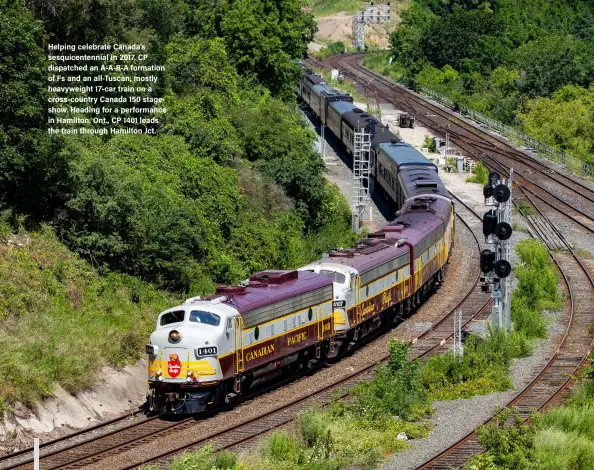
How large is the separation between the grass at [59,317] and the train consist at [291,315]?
7.85ft

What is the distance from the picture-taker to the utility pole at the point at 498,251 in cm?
3086

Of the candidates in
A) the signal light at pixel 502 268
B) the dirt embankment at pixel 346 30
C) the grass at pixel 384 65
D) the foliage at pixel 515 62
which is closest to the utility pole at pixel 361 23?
the dirt embankment at pixel 346 30

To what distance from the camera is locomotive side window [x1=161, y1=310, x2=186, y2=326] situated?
25.0 meters

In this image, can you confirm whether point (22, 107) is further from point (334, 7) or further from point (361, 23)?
point (334, 7)

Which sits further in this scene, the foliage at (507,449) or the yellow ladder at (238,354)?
the yellow ladder at (238,354)

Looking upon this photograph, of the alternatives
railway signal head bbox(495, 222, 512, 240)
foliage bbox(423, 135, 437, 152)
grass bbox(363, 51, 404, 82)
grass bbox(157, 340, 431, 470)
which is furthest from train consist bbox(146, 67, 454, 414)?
grass bbox(363, 51, 404, 82)

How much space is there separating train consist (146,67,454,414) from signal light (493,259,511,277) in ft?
12.5

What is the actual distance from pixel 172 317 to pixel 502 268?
35.5 feet

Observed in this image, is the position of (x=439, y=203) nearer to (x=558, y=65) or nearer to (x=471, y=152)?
(x=471, y=152)

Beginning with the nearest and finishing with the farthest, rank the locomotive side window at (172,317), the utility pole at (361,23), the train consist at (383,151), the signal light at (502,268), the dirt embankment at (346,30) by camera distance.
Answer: the locomotive side window at (172,317)
the signal light at (502,268)
the train consist at (383,151)
the utility pole at (361,23)
the dirt embankment at (346,30)

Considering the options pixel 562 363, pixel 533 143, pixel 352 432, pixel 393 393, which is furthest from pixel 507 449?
pixel 533 143

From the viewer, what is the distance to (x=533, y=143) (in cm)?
7625

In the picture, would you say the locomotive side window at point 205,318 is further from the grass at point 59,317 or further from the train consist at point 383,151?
the train consist at point 383,151

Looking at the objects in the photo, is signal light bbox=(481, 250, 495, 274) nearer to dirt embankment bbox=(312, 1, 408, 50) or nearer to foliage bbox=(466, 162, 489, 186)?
foliage bbox=(466, 162, 489, 186)
